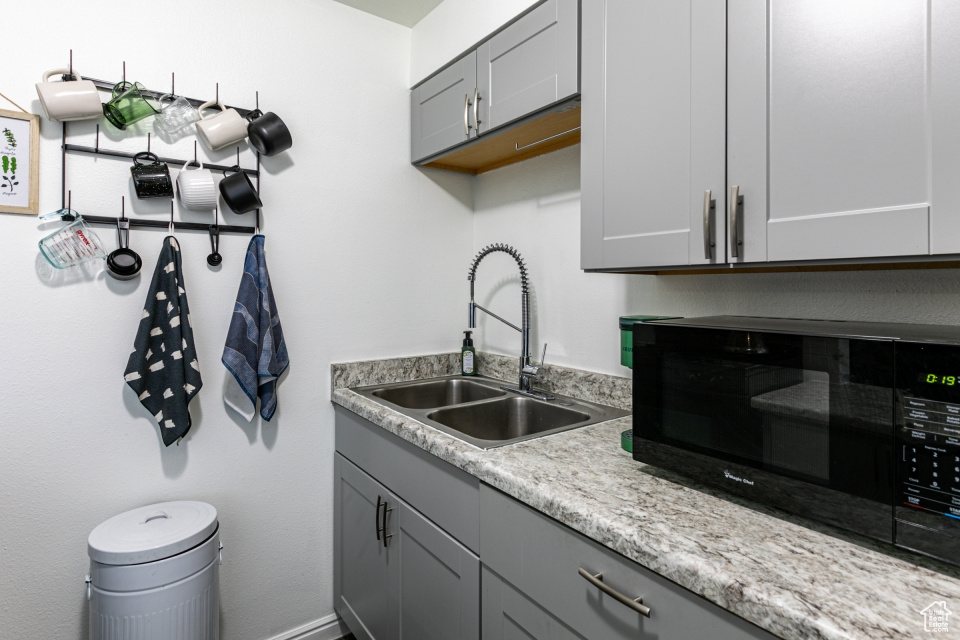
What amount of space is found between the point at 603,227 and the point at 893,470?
28.6 inches

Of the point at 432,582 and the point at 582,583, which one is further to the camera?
the point at 432,582

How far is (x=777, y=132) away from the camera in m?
0.90

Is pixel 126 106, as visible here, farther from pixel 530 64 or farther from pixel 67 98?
pixel 530 64

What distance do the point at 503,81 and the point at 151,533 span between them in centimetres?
164

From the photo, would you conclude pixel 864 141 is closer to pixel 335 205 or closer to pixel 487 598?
pixel 487 598

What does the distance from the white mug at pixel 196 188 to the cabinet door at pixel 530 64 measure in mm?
879

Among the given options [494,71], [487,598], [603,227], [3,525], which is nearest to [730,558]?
[487,598]

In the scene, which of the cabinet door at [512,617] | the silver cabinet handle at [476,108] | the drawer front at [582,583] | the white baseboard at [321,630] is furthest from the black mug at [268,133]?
the white baseboard at [321,630]

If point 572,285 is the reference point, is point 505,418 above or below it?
below

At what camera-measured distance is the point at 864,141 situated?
801 mm

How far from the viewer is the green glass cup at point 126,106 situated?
1443mm

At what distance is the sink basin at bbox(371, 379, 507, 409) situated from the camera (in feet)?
6.34

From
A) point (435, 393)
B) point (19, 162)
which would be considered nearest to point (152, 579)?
point (435, 393)

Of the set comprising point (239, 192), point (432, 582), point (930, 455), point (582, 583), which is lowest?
point (432, 582)
